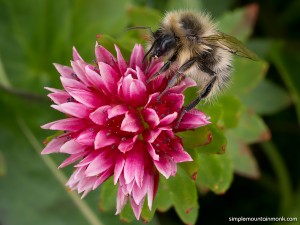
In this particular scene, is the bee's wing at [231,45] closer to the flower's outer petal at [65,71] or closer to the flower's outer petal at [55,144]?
the flower's outer petal at [65,71]

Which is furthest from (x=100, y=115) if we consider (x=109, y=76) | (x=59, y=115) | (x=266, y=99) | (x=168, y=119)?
(x=266, y=99)

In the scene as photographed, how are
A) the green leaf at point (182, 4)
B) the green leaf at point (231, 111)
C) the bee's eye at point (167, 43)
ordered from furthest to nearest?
1. the green leaf at point (182, 4)
2. the green leaf at point (231, 111)
3. the bee's eye at point (167, 43)

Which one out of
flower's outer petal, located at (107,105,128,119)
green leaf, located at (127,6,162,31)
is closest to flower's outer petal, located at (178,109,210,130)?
flower's outer petal, located at (107,105,128,119)

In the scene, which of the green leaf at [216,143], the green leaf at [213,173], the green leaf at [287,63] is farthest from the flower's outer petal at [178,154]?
the green leaf at [287,63]

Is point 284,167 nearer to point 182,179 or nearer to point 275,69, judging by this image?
point 275,69

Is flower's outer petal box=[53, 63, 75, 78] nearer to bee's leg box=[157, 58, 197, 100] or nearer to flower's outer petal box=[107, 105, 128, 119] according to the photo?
flower's outer petal box=[107, 105, 128, 119]

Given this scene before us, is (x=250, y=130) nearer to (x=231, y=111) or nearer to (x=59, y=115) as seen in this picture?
(x=231, y=111)

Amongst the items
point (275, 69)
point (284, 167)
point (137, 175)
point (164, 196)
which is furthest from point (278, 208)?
point (137, 175)
